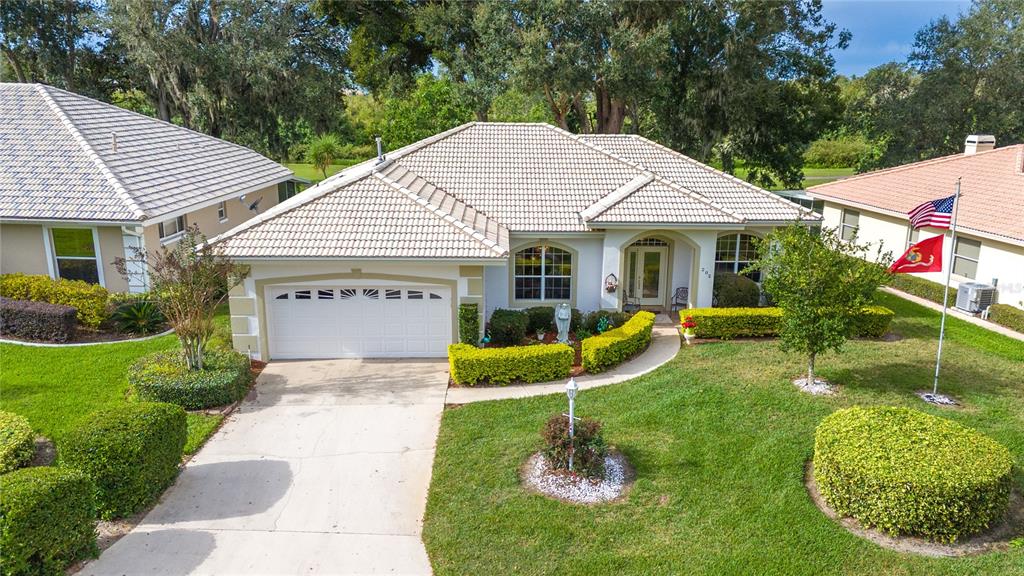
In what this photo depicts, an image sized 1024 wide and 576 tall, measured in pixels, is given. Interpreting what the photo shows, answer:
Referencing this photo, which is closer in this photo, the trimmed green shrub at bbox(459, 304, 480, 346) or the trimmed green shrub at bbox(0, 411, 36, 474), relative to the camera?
the trimmed green shrub at bbox(0, 411, 36, 474)

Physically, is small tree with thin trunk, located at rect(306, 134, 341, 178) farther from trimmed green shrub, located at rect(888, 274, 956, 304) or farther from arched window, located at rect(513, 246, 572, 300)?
trimmed green shrub, located at rect(888, 274, 956, 304)

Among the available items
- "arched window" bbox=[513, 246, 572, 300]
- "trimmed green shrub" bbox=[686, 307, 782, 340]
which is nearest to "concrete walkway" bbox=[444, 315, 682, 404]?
"trimmed green shrub" bbox=[686, 307, 782, 340]

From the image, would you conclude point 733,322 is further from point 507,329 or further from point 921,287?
point 921,287

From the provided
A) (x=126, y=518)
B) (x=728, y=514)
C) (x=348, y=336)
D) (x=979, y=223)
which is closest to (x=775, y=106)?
(x=979, y=223)

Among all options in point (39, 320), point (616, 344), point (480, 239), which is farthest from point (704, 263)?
point (39, 320)

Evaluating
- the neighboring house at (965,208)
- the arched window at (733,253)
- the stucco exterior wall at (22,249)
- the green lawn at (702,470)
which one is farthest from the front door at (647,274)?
the stucco exterior wall at (22,249)

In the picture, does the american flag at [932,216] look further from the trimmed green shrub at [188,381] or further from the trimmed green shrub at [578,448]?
the trimmed green shrub at [188,381]

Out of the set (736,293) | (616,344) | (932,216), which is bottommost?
(616,344)
